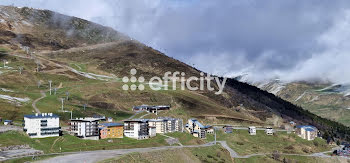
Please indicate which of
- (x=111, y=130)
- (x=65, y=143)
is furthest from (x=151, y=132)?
(x=65, y=143)

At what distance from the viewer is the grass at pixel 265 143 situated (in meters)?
169

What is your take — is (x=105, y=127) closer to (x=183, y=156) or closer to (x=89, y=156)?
(x=183, y=156)

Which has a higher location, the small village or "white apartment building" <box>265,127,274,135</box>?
the small village

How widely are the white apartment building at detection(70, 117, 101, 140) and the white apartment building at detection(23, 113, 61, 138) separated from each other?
663 cm

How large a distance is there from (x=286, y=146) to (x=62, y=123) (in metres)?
97.7

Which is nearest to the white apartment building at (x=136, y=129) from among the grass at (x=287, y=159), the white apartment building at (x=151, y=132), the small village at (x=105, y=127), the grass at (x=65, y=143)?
the small village at (x=105, y=127)

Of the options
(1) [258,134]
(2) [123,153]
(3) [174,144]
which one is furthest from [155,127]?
(1) [258,134]

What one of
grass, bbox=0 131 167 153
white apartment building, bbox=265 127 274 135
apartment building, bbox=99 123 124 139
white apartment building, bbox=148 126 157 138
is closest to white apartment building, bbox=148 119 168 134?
white apartment building, bbox=148 126 157 138

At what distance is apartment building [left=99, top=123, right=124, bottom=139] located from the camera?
140625 mm

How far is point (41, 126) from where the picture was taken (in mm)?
127688

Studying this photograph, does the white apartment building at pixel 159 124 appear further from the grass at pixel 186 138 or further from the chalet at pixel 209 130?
the chalet at pixel 209 130

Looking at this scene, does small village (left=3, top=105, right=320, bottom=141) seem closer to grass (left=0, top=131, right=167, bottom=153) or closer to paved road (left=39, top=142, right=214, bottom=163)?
grass (left=0, top=131, right=167, bottom=153)

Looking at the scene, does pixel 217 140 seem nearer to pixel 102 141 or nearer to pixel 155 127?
pixel 155 127

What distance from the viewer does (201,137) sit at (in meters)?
169
